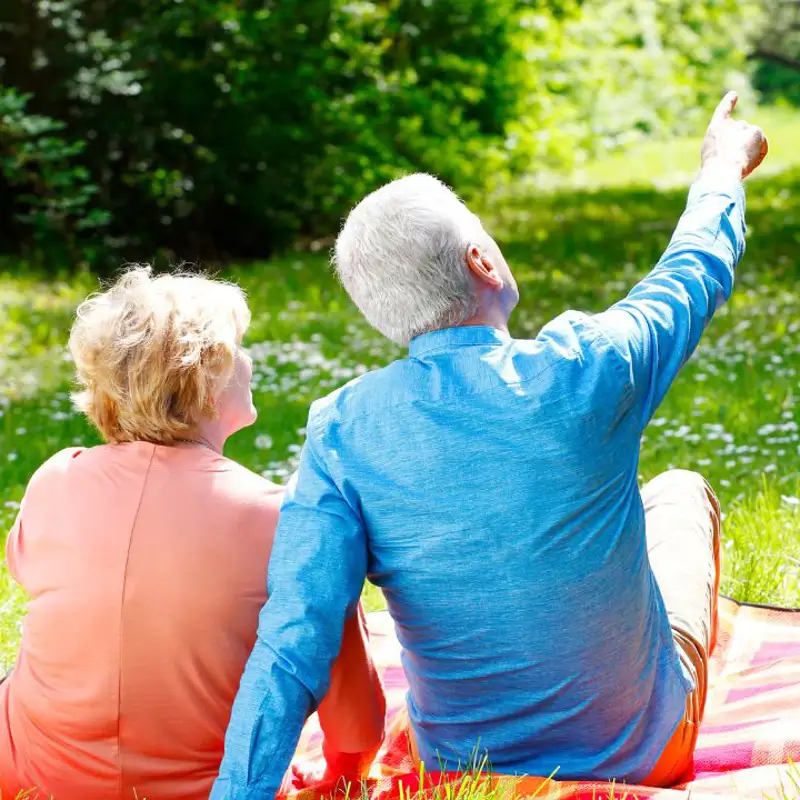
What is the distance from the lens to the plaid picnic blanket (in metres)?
2.30

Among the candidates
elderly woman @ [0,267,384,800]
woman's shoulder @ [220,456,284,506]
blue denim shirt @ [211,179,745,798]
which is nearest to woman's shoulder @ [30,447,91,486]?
elderly woman @ [0,267,384,800]

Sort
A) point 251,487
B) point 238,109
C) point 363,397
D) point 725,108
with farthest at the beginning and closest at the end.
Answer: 1. point 238,109
2. point 725,108
3. point 251,487
4. point 363,397

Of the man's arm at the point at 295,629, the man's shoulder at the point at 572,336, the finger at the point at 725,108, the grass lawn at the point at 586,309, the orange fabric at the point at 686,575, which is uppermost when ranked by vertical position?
the finger at the point at 725,108

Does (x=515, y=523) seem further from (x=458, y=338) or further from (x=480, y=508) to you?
(x=458, y=338)

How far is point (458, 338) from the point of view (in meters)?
2.20

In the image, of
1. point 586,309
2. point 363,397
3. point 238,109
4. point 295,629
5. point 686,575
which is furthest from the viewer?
point 238,109

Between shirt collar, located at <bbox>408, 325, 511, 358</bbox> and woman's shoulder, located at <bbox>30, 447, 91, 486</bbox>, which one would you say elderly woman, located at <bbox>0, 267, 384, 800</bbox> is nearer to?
woman's shoulder, located at <bbox>30, 447, 91, 486</bbox>

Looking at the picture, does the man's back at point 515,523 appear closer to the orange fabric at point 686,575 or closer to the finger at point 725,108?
the orange fabric at point 686,575

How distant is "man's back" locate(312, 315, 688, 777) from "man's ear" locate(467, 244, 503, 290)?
0.32ft

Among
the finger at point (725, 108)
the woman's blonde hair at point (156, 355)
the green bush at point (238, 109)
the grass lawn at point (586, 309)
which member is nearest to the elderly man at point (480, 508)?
the woman's blonde hair at point (156, 355)

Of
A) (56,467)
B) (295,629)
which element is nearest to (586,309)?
(56,467)

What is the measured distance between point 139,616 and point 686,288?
1238mm

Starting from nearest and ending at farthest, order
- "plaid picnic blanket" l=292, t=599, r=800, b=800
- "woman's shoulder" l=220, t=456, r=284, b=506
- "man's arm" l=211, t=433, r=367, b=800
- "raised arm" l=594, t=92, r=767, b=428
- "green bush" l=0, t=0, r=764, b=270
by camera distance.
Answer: "man's arm" l=211, t=433, r=367, b=800, "raised arm" l=594, t=92, r=767, b=428, "plaid picnic blanket" l=292, t=599, r=800, b=800, "woman's shoulder" l=220, t=456, r=284, b=506, "green bush" l=0, t=0, r=764, b=270

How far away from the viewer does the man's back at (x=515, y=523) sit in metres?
2.12
